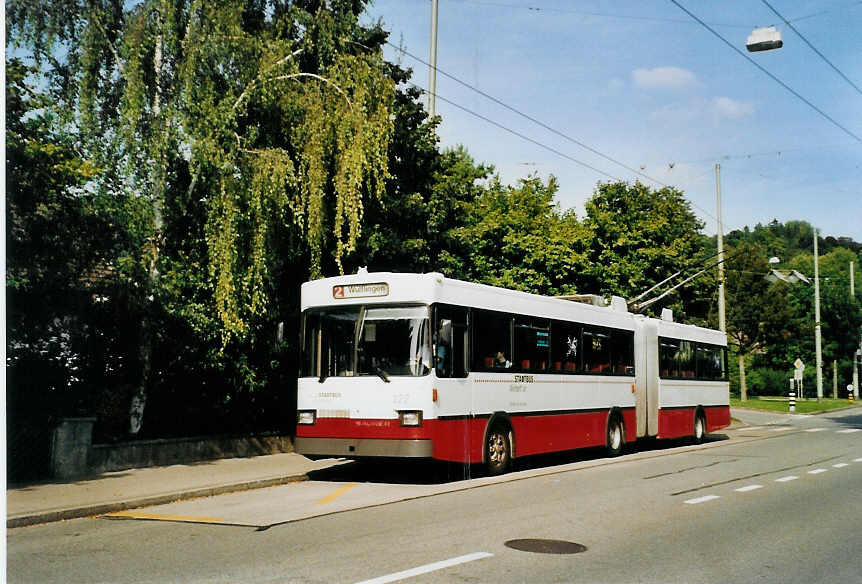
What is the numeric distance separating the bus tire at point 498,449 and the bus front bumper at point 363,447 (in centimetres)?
190

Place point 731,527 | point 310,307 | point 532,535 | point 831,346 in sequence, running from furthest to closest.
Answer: point 831,346 → point 310,307 → point 731,527 → point 532,535

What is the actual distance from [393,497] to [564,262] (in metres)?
20.4

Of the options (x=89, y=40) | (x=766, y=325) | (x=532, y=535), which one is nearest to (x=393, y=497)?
(x=532, y=535)

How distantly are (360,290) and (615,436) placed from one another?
821 cm

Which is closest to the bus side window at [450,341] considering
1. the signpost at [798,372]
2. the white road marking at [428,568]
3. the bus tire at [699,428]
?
the white road marking at [428,568]

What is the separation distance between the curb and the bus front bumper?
573 millimetres

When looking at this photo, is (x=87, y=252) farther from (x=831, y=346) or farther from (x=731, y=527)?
(x=831, y=346)

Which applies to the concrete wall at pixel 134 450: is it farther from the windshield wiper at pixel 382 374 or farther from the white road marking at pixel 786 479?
the white road marking at pixel 786 479

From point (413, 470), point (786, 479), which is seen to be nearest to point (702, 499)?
point (786, 479)

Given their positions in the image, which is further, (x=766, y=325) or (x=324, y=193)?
(x=766, y=325)

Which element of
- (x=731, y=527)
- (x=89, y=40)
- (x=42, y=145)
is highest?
(x=89, y=40)

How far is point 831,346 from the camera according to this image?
70438mm

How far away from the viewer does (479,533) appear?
30.3ft

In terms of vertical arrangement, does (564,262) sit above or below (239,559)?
above
